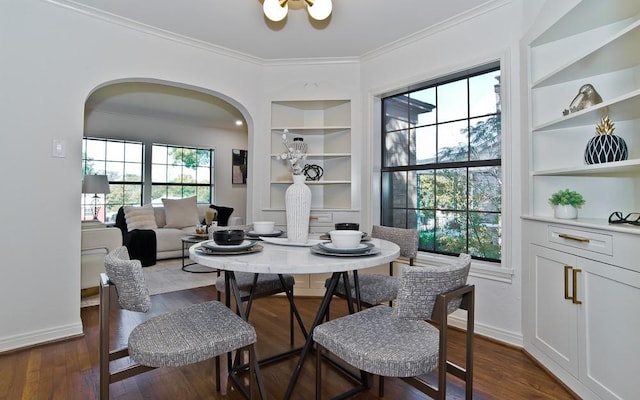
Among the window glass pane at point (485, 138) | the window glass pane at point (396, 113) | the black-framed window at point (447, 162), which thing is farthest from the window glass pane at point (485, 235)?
the window glass pane at point (396, 113)

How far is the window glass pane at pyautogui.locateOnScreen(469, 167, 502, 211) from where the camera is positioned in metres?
2.48

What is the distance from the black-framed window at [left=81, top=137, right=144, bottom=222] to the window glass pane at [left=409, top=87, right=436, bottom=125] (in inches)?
211

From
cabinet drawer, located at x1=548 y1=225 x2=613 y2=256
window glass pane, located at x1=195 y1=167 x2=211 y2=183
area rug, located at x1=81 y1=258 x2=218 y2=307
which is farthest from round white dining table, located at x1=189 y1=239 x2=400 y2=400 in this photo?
window glass pane, located at x1=195 y1=167 x2=211 y2=183

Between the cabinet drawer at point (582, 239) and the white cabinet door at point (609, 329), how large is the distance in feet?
0.25

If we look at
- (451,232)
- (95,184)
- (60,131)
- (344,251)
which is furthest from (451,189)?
(95,184)

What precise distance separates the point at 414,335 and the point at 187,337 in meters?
0.89

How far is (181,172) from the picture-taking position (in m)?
6.75

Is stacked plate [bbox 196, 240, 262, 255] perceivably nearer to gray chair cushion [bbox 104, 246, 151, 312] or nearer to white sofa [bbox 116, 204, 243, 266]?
gray chair cushion [bbox 104, 246, 151, 312]

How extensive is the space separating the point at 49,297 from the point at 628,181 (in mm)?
3821

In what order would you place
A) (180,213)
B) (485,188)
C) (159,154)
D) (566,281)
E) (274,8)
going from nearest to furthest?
1. (566,281)
2. (274,8)
3. (485,188)
4. (180,213)
5. (159,154)

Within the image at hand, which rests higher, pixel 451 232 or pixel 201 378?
pixel 451 232

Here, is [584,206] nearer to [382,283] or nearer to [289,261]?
[382,283]

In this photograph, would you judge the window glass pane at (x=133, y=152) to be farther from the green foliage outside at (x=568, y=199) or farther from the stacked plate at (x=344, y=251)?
the green foliage outside at (x=568, y=199)

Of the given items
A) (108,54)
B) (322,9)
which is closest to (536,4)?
(322,9)
